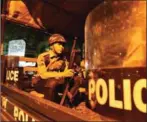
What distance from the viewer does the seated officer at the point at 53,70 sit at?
1963 millimetres

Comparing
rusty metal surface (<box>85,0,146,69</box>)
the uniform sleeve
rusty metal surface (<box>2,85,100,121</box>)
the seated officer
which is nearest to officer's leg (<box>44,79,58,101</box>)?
the seated officer

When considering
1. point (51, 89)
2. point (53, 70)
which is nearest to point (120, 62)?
point (51, 89)

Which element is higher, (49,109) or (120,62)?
(120,62)

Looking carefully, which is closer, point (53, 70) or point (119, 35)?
point (119, 35)

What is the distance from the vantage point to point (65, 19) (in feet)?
8.88

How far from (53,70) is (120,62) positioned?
4.02 ft

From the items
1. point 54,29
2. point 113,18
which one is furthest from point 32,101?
point 54,29

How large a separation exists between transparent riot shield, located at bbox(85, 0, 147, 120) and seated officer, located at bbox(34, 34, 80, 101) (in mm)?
875

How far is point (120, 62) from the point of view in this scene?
922 mm

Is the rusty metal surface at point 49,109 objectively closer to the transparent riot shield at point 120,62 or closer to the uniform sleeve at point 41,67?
the transparent riot shield at point 120,62

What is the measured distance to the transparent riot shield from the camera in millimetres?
820

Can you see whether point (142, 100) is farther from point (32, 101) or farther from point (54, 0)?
point (54, 0)

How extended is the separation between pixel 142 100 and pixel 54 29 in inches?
80.3

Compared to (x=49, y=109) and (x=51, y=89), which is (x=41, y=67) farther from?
(x=49, y=109)
